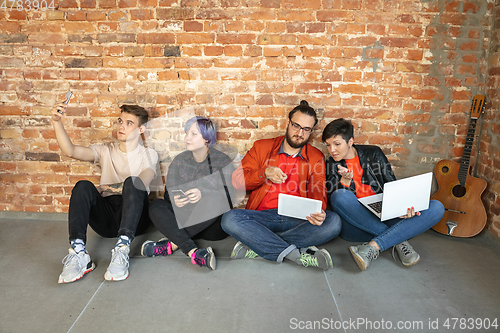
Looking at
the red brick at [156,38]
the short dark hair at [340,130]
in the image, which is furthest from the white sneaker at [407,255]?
the red brick at [156,38]

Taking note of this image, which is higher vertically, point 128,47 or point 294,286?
point 128,47

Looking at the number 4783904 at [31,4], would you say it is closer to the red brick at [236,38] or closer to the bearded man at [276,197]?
the red brick at [236,38]

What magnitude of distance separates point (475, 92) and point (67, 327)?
3.28m

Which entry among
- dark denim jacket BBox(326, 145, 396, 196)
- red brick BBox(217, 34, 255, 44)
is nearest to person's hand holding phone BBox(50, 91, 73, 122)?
red brick BBox(217, 34, 255, 44)

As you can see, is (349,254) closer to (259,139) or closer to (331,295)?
(331,295)

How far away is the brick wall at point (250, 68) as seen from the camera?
2480 millimetres

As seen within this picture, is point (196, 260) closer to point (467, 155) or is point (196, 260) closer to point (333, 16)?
point (333, 16)

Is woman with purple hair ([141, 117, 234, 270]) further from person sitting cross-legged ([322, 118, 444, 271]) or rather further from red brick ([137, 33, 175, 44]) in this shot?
person sitting cross-legged ([322, 118, 444, 271])

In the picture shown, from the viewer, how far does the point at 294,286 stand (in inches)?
74.0

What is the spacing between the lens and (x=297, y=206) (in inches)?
80.1

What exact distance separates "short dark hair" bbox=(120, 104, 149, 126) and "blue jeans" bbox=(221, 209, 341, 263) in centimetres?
106

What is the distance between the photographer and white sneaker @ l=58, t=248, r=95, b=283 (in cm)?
188

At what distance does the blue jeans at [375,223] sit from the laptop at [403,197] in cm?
10

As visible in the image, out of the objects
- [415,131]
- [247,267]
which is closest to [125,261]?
[247,267]
